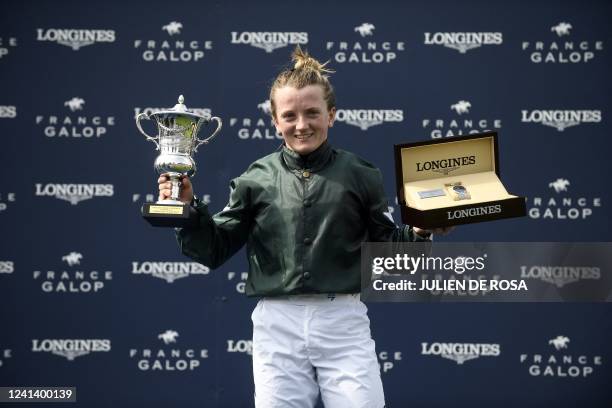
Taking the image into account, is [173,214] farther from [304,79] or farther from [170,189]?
[304,79]

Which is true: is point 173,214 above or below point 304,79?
below

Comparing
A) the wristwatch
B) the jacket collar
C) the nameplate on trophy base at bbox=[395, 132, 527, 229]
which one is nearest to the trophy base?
the jacket collar

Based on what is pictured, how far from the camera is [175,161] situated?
225 centimetres

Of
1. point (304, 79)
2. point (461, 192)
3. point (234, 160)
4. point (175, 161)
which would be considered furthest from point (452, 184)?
point (234, 160)

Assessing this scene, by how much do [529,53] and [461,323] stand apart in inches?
56.7

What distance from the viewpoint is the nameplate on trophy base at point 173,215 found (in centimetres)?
205

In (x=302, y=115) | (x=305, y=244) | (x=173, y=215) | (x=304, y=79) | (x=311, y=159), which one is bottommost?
(x=305, y=244)

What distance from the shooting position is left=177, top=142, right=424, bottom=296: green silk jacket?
6.93 ft

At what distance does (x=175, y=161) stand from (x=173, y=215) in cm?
25

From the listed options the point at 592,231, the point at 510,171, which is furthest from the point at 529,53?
the point at 592,231

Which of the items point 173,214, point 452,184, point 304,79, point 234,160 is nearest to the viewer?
point 173,214

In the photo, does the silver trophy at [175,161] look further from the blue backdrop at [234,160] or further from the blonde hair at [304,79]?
the blue backdrop at [234,160]

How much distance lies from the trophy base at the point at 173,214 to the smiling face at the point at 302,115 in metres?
0.37

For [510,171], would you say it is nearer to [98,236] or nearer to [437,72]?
[437,72]
